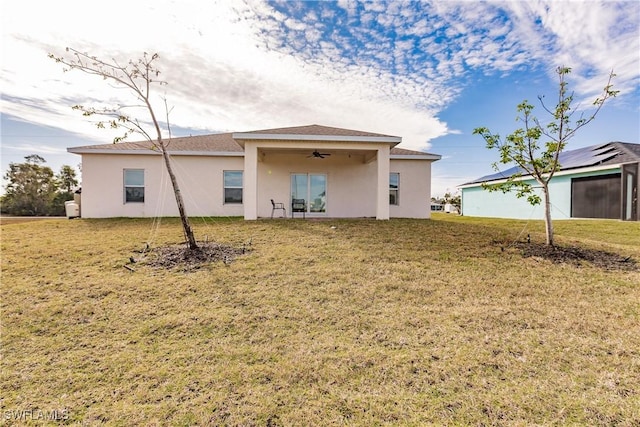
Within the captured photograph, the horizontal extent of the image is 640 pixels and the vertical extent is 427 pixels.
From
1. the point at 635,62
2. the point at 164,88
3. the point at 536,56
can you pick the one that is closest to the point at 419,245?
the point at 164,88

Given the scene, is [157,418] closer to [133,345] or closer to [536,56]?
[133,345]

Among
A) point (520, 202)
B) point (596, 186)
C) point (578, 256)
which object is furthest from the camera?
point (520, 202)

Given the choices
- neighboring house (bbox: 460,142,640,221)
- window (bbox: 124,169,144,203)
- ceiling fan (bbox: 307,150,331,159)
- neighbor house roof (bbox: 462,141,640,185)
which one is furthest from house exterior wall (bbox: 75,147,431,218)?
neighbor house roof (bbox: 462,141,640,185)

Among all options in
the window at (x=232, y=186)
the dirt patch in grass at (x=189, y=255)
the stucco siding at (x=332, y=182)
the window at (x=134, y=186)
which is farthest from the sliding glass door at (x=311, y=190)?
the window at (x=134, y=186)

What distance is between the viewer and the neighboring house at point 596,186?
13258 mm

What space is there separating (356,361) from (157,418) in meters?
Result: 1.78

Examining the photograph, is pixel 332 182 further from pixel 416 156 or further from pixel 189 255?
pixel 189 255

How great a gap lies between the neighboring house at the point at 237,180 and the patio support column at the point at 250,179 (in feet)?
3.89

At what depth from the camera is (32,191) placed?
26.3 m

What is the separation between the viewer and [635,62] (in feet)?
33.6

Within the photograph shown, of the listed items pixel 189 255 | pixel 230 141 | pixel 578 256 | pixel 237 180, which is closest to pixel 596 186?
pixel 578 256

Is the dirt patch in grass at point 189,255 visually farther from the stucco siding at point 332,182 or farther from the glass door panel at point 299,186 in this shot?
the glass door panel at point 299,186

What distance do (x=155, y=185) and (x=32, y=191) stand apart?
23550mm

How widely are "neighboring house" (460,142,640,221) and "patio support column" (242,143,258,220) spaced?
933 cm
